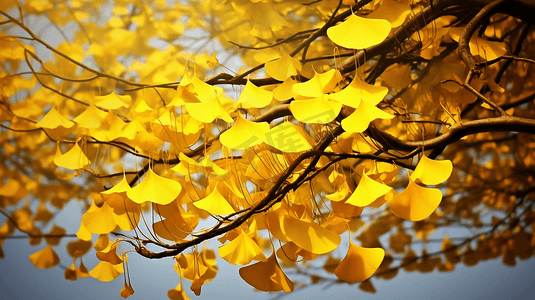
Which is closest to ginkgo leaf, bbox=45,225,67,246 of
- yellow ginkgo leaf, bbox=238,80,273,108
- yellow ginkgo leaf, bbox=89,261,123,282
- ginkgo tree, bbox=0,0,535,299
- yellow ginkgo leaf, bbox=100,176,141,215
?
ginkgo tree, bbox=0,0,535,299

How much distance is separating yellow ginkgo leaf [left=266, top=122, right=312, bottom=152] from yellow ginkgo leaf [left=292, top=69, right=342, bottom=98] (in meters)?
0.03

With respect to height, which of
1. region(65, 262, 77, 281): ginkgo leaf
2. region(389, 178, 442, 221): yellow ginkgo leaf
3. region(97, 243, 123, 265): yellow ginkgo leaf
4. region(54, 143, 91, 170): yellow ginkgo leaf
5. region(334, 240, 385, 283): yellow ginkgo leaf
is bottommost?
region(334, 240, 385, 283): yellow ginkgo leaf

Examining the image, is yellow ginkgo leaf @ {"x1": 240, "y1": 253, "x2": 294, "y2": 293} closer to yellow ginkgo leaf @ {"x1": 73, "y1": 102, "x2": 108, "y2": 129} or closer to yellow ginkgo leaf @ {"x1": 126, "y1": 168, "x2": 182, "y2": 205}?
yellow ginkgo leaf @ {"x1": 126, "y1": 168, "x2": 182, "y2": 205}

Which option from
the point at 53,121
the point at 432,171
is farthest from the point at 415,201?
the point at 53,121

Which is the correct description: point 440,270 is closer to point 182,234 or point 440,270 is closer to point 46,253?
point 182,234

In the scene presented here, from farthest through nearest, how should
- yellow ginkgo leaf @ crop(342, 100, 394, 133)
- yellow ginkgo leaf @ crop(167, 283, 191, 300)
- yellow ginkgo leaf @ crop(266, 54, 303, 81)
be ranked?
yellow ginkgo leaf @ crop(167, 283, 191, 300) → yellow ginkgo leaf @ crop(266, 54, 303, 81) → yellow ginkgo leaf @ crop(342, 100, 394, 133)

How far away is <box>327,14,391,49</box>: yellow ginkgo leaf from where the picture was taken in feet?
0.74

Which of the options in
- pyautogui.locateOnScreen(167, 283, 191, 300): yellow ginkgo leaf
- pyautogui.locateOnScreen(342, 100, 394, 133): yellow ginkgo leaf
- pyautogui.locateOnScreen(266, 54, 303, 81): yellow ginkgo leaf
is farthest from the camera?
pyautogui.locateOnScreen(167, 283, 191, 300): yellow ginkgo leaf

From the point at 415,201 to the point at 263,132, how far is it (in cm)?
11

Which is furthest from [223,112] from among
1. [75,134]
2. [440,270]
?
[440,270]

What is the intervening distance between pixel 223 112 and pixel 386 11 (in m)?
0.15

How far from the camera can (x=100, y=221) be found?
32 cm

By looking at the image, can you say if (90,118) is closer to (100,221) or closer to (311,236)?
(100,221)

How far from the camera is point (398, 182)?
493mm
